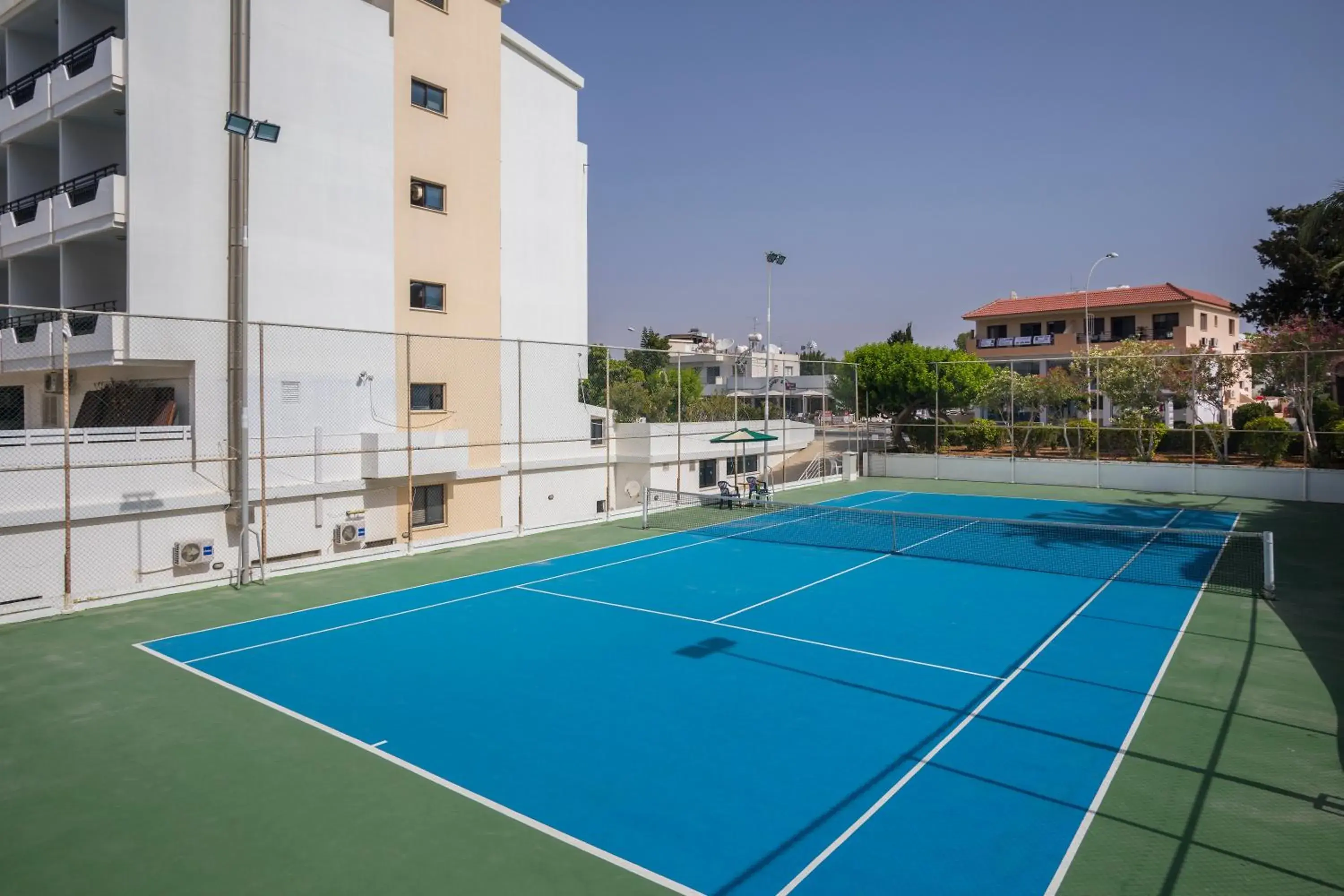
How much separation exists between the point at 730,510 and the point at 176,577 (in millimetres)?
13479

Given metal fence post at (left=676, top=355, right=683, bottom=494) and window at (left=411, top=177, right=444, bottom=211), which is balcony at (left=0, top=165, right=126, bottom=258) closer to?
window at (left=411, top=177, right=444, bottom=211)

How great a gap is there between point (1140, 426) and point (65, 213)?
3249cm

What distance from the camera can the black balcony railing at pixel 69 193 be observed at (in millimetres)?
18000

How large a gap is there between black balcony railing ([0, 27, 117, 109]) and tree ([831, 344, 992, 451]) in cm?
2754

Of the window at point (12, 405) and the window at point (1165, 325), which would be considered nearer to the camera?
the window at point (12, 405)

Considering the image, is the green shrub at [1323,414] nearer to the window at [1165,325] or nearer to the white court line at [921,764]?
the window at [1165,325]

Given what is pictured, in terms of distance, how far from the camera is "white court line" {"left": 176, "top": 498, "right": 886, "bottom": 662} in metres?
10.8

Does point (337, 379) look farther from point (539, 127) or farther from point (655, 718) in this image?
point (655, 718)

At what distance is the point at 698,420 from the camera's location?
32.9m

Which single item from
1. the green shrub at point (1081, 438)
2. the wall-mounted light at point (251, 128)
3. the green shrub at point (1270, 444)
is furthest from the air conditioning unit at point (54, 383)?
the green shrub at point (1270, 444)

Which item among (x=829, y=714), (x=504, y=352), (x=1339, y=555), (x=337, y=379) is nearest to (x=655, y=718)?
(x=829, y=714)

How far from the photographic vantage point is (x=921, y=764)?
284 inches

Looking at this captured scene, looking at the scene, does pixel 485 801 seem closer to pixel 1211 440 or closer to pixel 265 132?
pixel 265 132

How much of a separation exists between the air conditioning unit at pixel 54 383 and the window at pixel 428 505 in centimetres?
816
